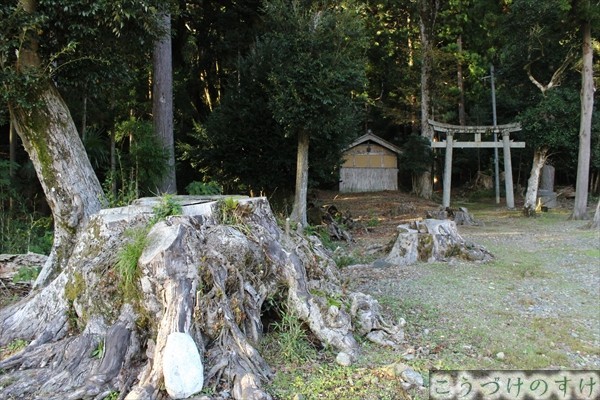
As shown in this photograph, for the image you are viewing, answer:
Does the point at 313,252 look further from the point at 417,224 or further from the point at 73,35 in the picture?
the point at 417,224

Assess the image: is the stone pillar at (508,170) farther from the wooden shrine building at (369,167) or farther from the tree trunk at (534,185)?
the wooden shrine building at (369,167)

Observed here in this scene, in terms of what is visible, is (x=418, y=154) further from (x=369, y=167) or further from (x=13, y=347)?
(x=13, y=347)

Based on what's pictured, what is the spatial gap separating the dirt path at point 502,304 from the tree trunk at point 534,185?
5.31m

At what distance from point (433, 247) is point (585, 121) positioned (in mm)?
9260

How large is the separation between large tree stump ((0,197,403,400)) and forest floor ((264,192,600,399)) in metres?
0.32

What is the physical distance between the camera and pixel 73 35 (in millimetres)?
4934

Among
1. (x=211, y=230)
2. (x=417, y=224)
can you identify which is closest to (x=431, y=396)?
(x=211, y=230)

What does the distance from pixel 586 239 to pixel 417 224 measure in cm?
436

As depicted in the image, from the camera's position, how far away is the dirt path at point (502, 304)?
3691 millimetres

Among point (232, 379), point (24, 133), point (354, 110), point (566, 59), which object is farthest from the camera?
point (566, 59)

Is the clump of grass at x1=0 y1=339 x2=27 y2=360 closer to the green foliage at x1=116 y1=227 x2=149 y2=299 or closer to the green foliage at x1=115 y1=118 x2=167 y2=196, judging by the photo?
the green foliage at x1=116 y1=227 x2=149 y2=299

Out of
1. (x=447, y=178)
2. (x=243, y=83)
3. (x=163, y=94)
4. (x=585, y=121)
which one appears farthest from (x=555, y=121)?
(x=163, y=94)

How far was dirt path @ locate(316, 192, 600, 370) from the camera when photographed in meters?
3.69

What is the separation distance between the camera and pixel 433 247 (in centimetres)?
765
